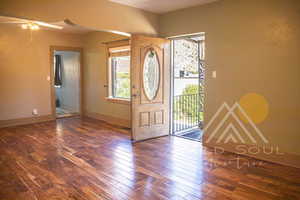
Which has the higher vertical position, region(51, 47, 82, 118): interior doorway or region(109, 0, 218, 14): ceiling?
region(109, 0, 218, 14): ceiling

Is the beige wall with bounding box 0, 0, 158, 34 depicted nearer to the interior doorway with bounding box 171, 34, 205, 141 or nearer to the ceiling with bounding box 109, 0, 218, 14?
the ceiling with bounding box 109, 0, 218, 14

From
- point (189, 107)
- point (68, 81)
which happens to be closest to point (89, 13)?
point (189, 107)

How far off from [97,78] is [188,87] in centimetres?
278

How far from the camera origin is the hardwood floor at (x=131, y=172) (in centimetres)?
254

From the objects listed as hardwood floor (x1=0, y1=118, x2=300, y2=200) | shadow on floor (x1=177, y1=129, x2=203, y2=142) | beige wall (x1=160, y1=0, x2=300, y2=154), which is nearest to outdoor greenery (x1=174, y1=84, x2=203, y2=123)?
shadow on floor (x1=177, y1=129, x2=203, y2=142)

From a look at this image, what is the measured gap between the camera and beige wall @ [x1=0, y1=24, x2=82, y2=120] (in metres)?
5.74

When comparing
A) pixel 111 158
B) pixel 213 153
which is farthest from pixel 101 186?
pixel 213 153

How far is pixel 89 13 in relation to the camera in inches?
147

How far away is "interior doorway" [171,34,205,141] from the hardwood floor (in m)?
0.97

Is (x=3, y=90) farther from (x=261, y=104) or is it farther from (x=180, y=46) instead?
(x=261, y=104)

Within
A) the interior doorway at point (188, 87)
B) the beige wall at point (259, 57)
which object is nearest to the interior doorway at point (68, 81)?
the interior doorway at point (188, 87)

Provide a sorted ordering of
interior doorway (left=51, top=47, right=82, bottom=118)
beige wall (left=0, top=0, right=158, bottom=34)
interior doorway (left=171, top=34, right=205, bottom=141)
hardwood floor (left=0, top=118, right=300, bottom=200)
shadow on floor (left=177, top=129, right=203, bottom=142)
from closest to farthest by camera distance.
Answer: hardwood floor (left=0, top=118, right=300, bottom=200)
beige wall (left=0, top=0, right=158, bottom=34)
shadow on floor (left=177, top=129, right=203, bottom=142)
interior doorway (left=171, top=34, right=205, bottom=141)
interior doorway (left=51, top=47, right=82, bottom=118)

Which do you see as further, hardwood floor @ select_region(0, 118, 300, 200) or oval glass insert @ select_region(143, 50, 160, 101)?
oval glass insert @ select_region(143, 50, 160, 101)

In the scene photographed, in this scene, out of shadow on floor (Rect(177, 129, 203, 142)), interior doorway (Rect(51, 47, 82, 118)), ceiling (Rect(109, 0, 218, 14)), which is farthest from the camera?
interior doorway (Rect(51, 47, 82, 118))
